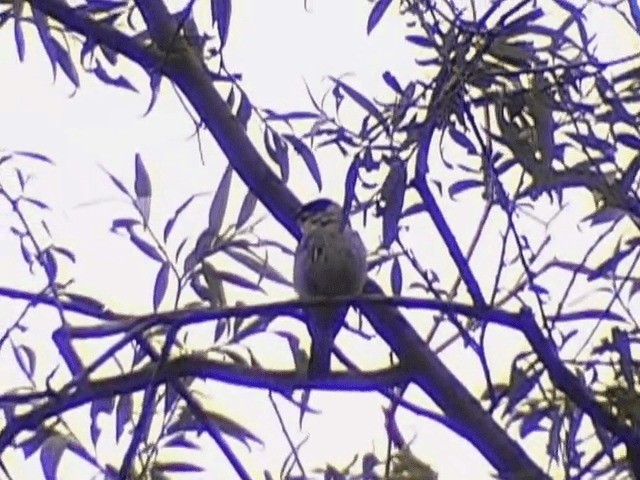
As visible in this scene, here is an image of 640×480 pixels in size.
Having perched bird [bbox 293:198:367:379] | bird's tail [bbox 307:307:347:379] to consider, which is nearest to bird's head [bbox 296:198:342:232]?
perched bird [bbox 293:198:367:379]

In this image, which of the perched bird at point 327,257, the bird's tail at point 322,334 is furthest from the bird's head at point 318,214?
the bird's tail at point 322,334

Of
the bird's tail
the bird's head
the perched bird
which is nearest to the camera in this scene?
the bird's tail

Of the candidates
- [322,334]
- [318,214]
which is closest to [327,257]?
[318,214]

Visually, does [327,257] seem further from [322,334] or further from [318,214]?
[322,334]

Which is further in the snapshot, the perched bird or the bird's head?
the perched bird

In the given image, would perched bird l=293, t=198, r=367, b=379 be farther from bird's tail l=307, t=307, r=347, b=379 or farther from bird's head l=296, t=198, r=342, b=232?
bird's tail l=307, t=307, r=347, b=379

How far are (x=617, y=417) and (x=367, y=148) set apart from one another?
13.2 inches

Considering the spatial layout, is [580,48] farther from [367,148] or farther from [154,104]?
[154,104]

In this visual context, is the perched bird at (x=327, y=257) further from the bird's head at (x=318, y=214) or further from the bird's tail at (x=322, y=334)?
the bird's tail at (x=322, y=334)

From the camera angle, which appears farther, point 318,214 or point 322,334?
point 318,214

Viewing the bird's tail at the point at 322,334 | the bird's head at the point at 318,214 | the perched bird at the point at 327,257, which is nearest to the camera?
the bird's tail at the point at 322,334

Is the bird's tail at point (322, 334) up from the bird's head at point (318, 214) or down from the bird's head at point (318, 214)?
down

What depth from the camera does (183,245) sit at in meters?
1.90

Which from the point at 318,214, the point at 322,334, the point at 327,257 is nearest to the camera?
the point at 322,334
